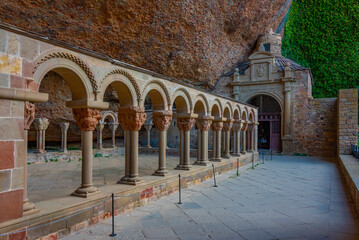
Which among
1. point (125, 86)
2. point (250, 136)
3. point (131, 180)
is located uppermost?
point (125, 86)

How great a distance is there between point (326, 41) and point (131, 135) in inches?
797

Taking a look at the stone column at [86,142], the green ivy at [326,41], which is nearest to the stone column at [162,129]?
the stone column at [86,142]

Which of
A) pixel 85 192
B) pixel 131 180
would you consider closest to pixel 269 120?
pixel 131 180

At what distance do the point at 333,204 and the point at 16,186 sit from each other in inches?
233

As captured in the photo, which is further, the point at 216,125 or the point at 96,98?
the point at 216,125

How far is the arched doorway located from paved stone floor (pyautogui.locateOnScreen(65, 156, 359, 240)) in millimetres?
9676

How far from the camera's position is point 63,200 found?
434cm

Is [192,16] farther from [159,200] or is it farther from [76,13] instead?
[159,200]

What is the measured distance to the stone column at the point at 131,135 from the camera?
5.77m

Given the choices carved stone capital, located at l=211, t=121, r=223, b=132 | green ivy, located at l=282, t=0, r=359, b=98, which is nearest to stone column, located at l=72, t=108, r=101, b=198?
carved stone capital, located at l=211, t=121, r=223, b=132

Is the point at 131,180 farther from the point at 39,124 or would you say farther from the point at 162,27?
the point at 162,27

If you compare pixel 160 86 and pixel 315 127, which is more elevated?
pixel 160 86

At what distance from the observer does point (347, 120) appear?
523 inches

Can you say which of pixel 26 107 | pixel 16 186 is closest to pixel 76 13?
pixel 26 107
